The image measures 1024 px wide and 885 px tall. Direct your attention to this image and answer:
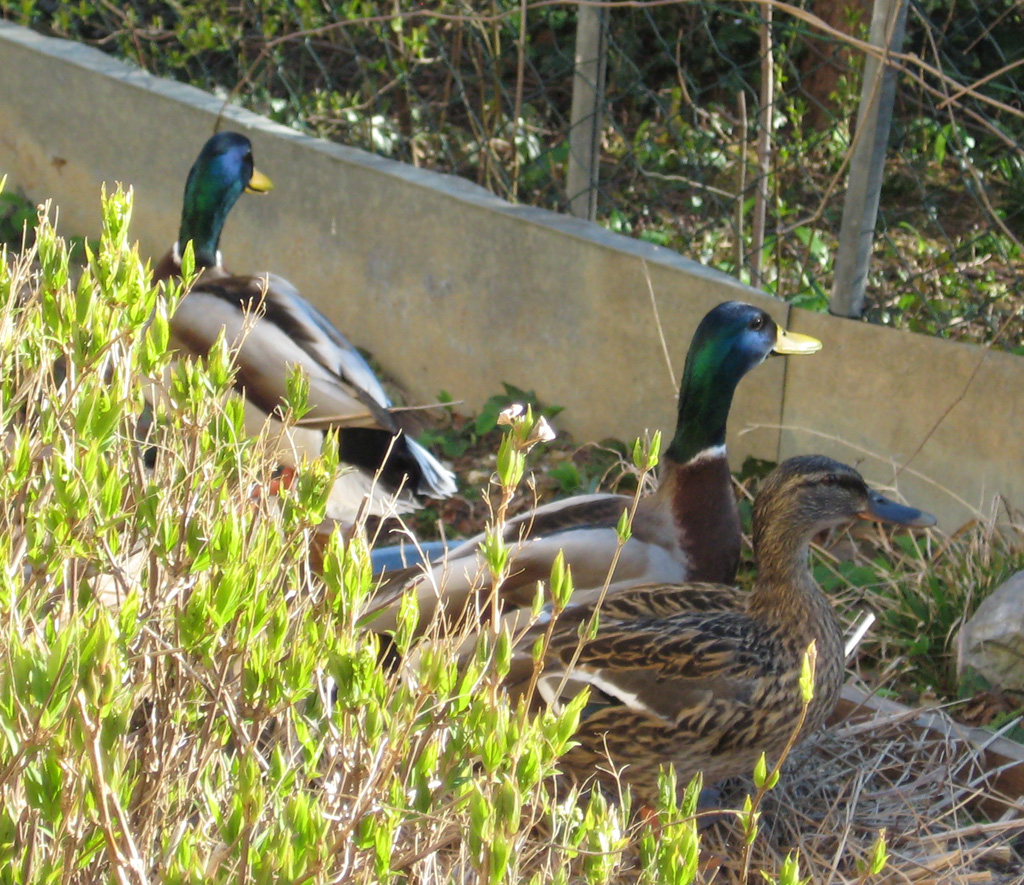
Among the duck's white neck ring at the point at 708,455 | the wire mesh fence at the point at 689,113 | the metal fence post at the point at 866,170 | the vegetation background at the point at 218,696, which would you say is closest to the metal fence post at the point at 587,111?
the wire mesh fence at the point at 689,113

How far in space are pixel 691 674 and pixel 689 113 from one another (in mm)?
3711

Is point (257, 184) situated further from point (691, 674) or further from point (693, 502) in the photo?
point (691, 674)

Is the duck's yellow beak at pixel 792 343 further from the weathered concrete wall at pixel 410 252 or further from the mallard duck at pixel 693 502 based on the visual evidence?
the weathered concrete wall at pixel 410 252

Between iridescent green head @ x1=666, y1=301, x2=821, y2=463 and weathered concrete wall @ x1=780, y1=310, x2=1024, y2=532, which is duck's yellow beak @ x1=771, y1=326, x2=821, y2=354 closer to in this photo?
iridescent green head @ x1=666, y1=301, x2=821, y2=463

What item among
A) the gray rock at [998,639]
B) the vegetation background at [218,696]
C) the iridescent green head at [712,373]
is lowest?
the gray rock at [998,639]

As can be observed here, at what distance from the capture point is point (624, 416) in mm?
4191

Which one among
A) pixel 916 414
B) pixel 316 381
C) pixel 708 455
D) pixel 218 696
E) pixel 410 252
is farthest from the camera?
pixel 410 252

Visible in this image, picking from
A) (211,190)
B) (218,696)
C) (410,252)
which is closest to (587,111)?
(410,252)

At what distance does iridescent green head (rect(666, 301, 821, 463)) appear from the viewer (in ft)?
10.2

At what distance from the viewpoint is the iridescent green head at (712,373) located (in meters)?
3.11

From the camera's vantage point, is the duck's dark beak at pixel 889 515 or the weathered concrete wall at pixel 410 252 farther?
the weathered concrete wall at pixel 410 252

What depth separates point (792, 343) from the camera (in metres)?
3.30

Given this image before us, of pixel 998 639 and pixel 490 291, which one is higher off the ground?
pixel 490 291

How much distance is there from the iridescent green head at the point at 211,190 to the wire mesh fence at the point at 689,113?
0.56 meters
